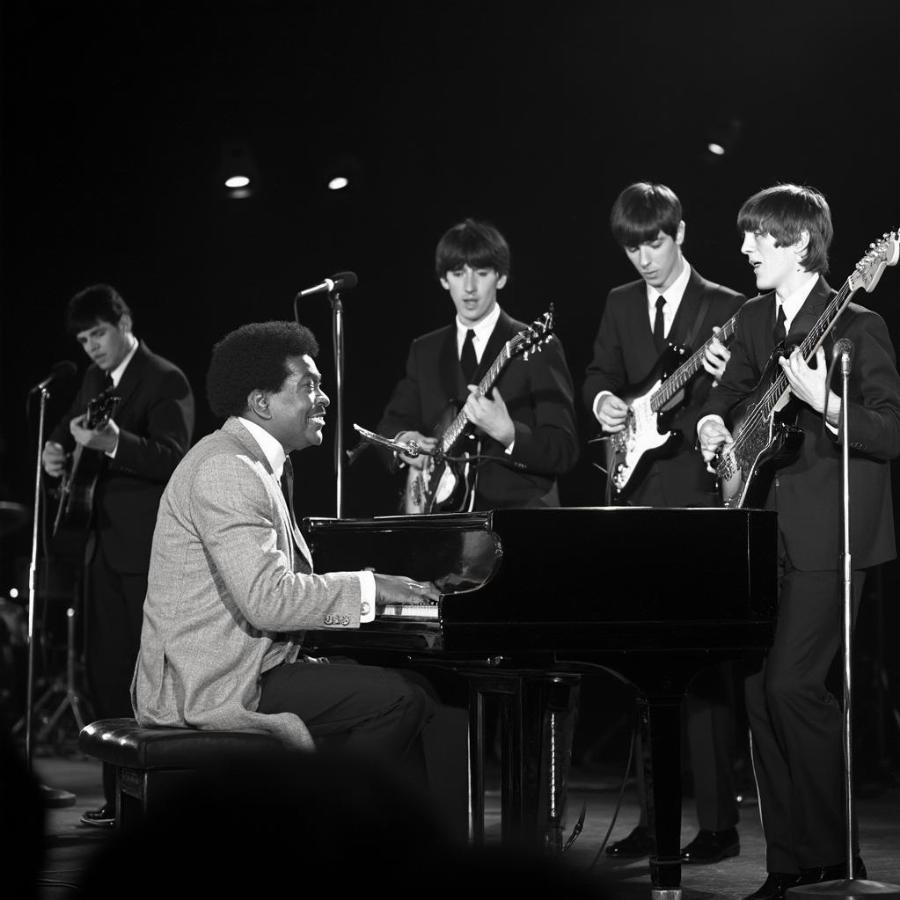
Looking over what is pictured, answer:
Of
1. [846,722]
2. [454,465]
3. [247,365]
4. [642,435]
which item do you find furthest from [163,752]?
[642,435]

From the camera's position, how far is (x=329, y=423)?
271 inches

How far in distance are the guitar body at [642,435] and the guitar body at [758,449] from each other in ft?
1.61

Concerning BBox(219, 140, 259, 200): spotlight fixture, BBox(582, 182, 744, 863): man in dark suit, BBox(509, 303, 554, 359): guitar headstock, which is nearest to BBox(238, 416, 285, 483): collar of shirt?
BBox(509, 303, 554, 359): guitar headstock

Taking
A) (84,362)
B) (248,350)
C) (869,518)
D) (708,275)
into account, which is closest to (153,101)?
(84,362)

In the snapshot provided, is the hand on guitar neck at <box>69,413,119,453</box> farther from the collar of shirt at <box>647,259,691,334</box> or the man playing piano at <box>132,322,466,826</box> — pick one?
the collar of shirt at <box>647,259,691,334</box>

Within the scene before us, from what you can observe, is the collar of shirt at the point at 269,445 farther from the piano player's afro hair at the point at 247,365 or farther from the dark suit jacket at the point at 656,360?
the dark suit jacket at the point at 656,360

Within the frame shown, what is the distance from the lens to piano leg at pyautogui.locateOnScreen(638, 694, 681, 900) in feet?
11.2

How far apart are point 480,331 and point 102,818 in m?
2.09

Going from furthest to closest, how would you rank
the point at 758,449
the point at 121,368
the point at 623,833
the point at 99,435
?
1. the point at 121,368
2. the point at 99,435
3. the point at 623,833
4. the point at 758,449

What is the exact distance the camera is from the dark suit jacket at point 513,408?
185 inches

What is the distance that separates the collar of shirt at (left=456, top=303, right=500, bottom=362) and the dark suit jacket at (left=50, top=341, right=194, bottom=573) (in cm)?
110

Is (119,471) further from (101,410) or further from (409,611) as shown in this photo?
(409,611)

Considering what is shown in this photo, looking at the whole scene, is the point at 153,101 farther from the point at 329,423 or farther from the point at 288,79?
the point at 329,423

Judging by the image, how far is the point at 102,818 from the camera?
16.4 feet
